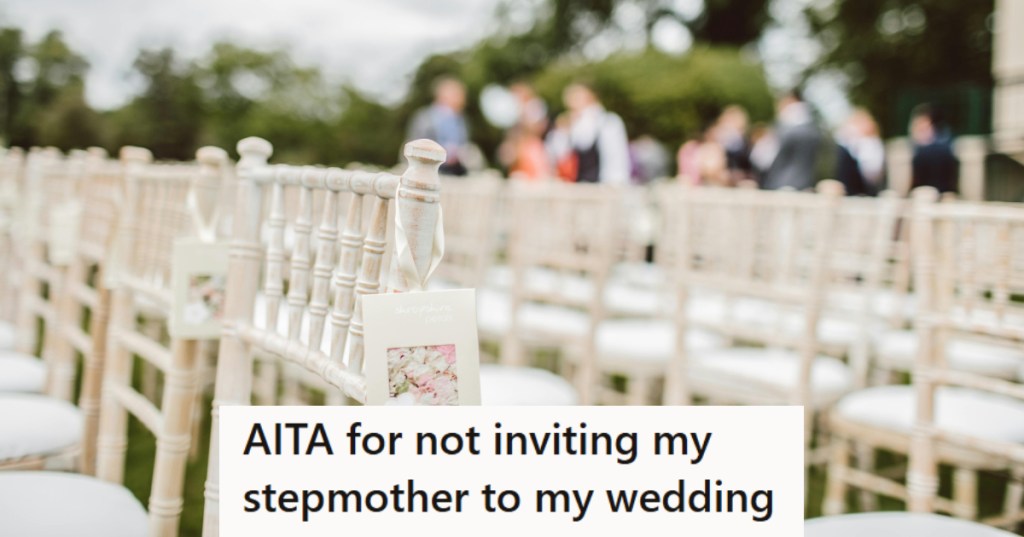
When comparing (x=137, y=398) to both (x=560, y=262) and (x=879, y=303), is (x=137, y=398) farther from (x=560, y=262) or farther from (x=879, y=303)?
(x=879, y=303)

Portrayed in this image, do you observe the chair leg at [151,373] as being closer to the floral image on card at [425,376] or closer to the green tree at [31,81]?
the floral image on card at [425,376]

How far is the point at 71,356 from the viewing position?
209cm

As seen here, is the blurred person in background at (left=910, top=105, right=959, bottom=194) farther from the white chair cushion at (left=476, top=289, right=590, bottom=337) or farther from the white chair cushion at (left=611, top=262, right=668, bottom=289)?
the white chair cushion at (left=476, top=289, right=590, bottom=337)

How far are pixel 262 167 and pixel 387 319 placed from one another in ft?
1.46

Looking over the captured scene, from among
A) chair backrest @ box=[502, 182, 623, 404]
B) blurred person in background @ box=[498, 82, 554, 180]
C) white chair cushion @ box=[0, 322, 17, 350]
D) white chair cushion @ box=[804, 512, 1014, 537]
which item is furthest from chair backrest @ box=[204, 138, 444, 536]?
blurred person in background @ box=[498, 82, 554, 180]

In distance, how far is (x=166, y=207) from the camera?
166cm

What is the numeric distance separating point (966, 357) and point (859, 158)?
15.1 feet

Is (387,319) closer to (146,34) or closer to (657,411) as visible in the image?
(657,411)

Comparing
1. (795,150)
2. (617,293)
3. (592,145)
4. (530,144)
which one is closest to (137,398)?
(617,293)

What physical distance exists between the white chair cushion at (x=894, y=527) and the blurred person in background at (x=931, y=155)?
19.5 ft

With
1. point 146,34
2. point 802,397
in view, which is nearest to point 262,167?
point 802,397

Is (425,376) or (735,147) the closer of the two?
(425,376)

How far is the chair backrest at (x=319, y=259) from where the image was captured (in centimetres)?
89

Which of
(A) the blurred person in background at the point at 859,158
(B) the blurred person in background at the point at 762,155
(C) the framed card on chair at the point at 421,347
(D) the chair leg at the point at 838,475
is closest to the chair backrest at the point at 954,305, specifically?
(D) the chair leg at the point at 838,475
